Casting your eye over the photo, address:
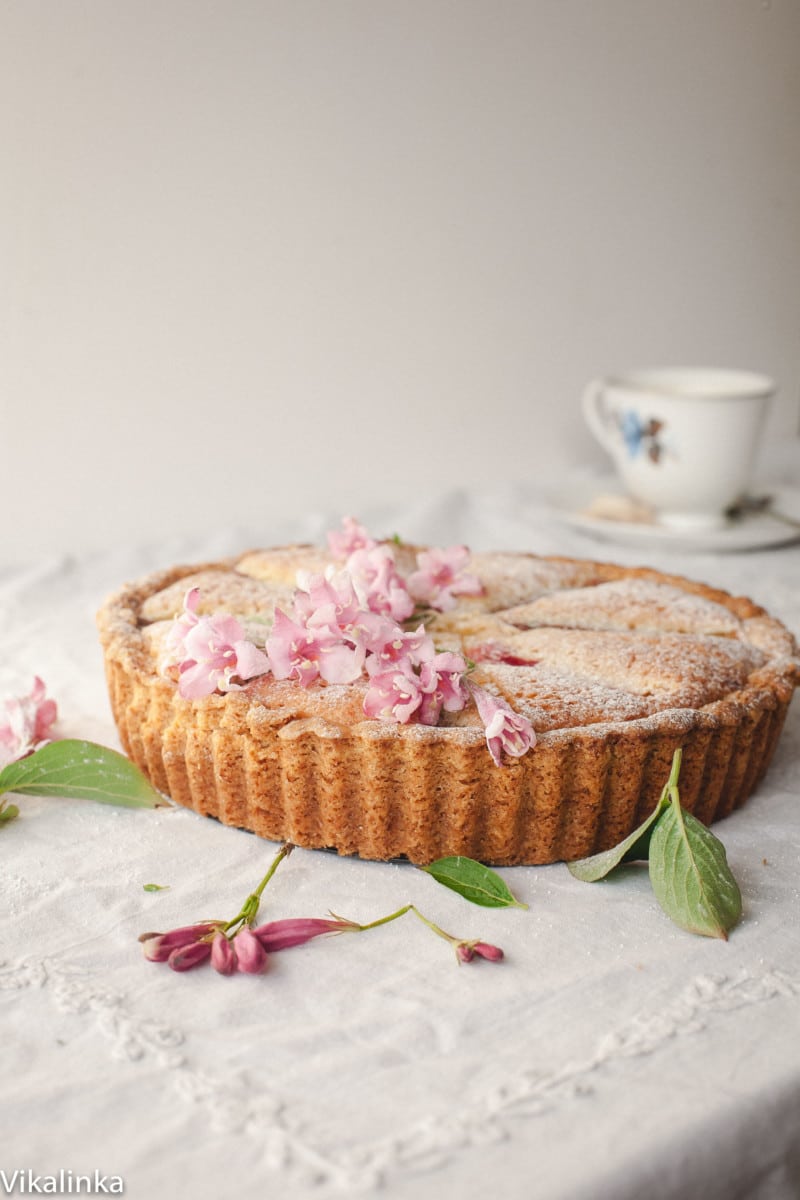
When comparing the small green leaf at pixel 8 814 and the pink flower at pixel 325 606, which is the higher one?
the pink flower at pixel 325 606

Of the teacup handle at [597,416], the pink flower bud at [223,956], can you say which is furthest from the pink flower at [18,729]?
the teacup handle at [597,416]

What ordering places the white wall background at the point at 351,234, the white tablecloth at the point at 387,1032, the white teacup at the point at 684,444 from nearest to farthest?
the white tablecloth at the point at 387,1032
the white wall background at the point at 351,234
the white teacup at the point at 684,444

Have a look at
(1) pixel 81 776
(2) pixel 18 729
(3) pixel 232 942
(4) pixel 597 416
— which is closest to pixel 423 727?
(3) pixel 232 942

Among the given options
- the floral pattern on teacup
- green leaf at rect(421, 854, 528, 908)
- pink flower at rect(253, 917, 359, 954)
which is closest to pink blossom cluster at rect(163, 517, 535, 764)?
green leaf at rect(421, 854, 528, 908)

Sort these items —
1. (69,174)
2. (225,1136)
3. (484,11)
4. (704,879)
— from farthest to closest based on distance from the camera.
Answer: (484,11) → (69,174) → (704,879) → (225,1136)

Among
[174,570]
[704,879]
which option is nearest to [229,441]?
[174,570]

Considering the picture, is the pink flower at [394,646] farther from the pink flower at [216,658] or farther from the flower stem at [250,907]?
the flower stem at [250,907]

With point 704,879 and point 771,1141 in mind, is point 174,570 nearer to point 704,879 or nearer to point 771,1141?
point 704,879
